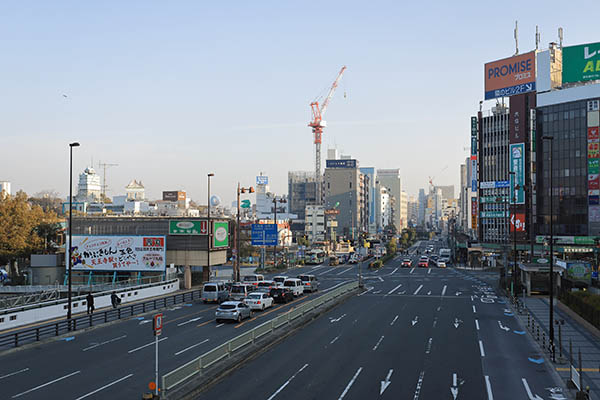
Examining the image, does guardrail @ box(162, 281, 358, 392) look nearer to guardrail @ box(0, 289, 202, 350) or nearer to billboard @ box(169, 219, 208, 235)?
guardrail @ box(0, 289, 202, 350)

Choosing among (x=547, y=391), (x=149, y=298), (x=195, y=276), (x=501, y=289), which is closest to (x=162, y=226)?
(x=195, y=276)

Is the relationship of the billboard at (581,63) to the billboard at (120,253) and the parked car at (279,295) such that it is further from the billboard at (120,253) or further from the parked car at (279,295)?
the billboard at (120,253)

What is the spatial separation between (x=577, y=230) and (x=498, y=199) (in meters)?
18.8

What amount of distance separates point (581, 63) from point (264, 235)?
6291 centimetres

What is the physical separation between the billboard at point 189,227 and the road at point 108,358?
22211 mm

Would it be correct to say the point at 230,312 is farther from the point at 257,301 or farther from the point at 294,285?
the point at 294,285

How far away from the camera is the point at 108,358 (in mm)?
25656

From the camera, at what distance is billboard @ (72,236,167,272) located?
60.6 m

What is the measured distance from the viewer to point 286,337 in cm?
3112

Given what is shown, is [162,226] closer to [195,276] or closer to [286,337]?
[195,276]

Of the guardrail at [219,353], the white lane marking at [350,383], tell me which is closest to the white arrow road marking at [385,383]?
the white lane marking at [350,383]

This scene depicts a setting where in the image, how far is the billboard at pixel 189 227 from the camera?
201 feet

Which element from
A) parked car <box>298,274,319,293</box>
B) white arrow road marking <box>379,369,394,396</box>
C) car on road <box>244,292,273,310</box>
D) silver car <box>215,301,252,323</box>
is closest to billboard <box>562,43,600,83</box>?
parked car <box>298,274,319,293</box>

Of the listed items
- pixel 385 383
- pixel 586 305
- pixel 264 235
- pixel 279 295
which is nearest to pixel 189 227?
pixel 279 295
